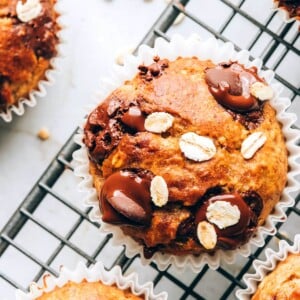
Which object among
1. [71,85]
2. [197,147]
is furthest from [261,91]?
[71,85]

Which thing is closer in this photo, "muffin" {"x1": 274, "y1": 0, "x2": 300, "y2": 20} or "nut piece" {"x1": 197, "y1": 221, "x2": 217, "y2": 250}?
"nut piece" {"x1": 197, "y1": 221, "x2": 217, "y2": 250}

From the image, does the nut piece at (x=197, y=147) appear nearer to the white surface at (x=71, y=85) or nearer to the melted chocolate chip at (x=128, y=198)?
the melted chocolate chip at (x=128, y=198)

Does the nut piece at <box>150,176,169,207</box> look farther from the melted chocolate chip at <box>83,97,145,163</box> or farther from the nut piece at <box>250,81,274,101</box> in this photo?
the nut piece at <box>250,81,274,101</box>

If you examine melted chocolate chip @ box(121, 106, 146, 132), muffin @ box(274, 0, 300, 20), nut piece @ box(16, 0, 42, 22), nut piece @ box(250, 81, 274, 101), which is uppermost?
muffin @ box(274, 0, 300, 20)

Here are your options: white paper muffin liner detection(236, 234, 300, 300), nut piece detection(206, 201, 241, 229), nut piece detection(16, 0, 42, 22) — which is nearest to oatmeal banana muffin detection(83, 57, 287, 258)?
nut piece detection(206, 201, 241, 229)

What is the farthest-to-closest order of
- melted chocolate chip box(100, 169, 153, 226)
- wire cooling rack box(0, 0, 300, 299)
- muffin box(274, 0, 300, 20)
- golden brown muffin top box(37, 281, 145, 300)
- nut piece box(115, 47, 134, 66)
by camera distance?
nut piece box(115, 47, 134, 66)
wire cooling rack box(0, 0, 300, 299)
muffin box(274, 0, 300, 20)
golden brown muffin top box(37, 281, 145, 300)
melted chocolate chip box(100, 169, 153, 226)
